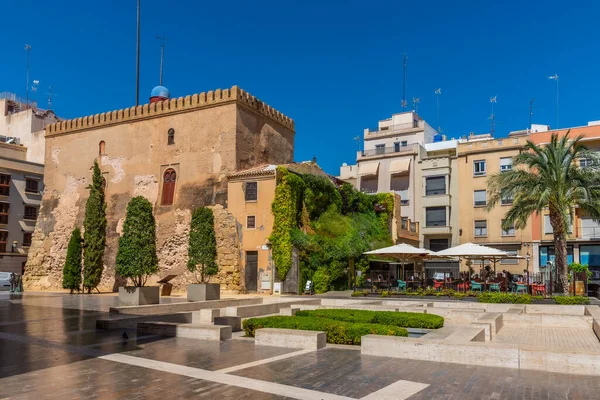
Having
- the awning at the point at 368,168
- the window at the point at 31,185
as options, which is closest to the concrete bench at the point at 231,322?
the awning at the point at 368,168

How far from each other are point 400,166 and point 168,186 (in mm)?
21108

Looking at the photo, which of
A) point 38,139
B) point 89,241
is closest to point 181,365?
point 89,241

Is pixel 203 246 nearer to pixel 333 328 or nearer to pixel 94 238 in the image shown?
pixel 94 238

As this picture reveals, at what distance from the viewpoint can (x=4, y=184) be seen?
1655 inches

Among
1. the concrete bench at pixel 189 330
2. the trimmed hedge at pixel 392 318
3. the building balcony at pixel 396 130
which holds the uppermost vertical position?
the building balcony at pixel 396 130

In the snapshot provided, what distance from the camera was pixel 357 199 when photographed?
118 feet

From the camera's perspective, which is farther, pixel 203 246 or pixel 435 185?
pixel 435 185

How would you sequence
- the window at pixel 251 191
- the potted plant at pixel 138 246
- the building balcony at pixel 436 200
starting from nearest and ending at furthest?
the potted plant at pixel 138 246 → the window at pixel 251 191 → the building balcony at pixel 436 200

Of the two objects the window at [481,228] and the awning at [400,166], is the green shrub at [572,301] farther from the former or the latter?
the awning at [400,166]

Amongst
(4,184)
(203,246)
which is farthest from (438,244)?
(4,184)

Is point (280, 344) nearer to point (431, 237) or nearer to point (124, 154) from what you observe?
point (124, 154)

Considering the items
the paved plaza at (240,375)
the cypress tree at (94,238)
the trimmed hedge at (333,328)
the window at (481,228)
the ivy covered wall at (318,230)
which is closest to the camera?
the paved plaza at (240,375)

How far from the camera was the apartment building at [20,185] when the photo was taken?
41906mm

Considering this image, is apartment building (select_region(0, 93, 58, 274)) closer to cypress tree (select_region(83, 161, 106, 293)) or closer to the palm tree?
cypress tree (select_region(83, 161, 106, 293))
